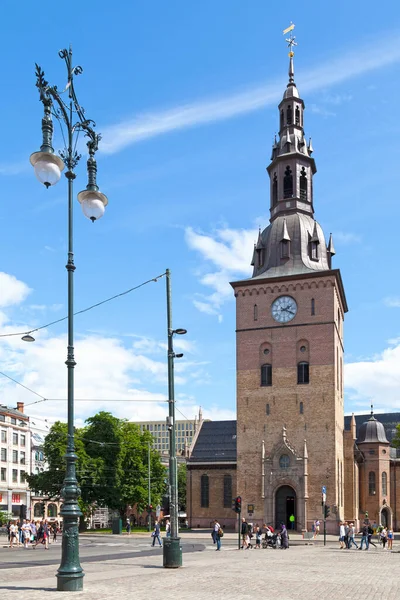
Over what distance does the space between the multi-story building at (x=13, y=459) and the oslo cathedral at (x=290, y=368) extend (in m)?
22.5

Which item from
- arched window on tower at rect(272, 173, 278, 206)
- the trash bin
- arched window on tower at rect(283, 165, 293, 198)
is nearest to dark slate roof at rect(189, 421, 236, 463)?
the trash bin

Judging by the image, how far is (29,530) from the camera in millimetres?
42344

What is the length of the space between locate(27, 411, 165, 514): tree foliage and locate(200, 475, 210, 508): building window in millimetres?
4908

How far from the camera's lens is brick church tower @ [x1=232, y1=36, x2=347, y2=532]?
55969 millimetres

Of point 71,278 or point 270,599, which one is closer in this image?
point 270,599

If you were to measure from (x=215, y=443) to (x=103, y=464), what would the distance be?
14.4m

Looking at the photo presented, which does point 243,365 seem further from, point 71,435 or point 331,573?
point 71,435

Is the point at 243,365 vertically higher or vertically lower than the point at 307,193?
lower

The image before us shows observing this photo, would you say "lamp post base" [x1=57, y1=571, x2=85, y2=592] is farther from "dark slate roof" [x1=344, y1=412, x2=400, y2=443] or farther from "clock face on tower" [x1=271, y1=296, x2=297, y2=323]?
"dark slate roof" [x1=344, y1=412, x2=400, y2=443]

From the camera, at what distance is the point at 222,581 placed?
1872 cm

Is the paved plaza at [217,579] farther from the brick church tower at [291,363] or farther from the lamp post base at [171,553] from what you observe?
the brick church tower at [291,363]

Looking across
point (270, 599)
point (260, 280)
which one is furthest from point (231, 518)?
point (270, 599)

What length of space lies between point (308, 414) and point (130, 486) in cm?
1863

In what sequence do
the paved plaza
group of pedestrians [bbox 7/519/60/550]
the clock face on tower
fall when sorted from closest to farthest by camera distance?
the paved plaza < group of pedestrians [bbox 7/519/60/550] < the clock face on tower
